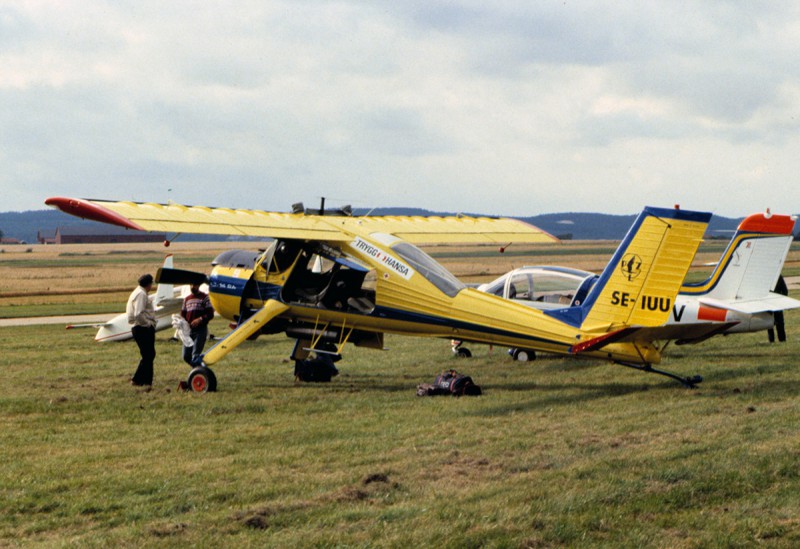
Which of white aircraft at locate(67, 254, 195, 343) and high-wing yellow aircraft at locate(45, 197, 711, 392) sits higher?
high-wing yellow aircraft at locate(45, 197, 711, 392)

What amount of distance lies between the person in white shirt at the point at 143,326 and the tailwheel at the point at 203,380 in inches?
38.9

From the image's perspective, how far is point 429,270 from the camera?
13648mm

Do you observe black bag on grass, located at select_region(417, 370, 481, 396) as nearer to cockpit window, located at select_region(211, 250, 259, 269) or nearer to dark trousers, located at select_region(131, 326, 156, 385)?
cockpit window, located at select_region(211, 250, 259, 269)

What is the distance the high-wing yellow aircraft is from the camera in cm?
1171

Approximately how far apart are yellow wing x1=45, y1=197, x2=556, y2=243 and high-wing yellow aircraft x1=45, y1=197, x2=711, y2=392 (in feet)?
0.10

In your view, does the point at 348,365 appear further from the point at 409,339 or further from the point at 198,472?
the point at 198,472

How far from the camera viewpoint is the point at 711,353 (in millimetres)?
17109

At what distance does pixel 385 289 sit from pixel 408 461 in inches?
212

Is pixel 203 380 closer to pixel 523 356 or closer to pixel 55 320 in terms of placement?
pixel 523 356

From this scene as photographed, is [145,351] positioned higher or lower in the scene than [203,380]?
higher

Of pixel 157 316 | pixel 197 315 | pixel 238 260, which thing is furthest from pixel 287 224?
pixel 157 316

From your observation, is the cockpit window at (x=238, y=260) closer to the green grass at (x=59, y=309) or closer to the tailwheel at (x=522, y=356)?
the tailwheel at (x=522, y=356)

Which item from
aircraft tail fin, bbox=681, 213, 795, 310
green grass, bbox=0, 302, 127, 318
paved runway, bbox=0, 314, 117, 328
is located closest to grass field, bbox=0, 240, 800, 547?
aircraft tail fin, bbox=681, 213, 795, 310

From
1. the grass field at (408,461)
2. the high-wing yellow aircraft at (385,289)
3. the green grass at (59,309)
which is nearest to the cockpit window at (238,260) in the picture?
the high-wing yellow aircraft at (385,289)
